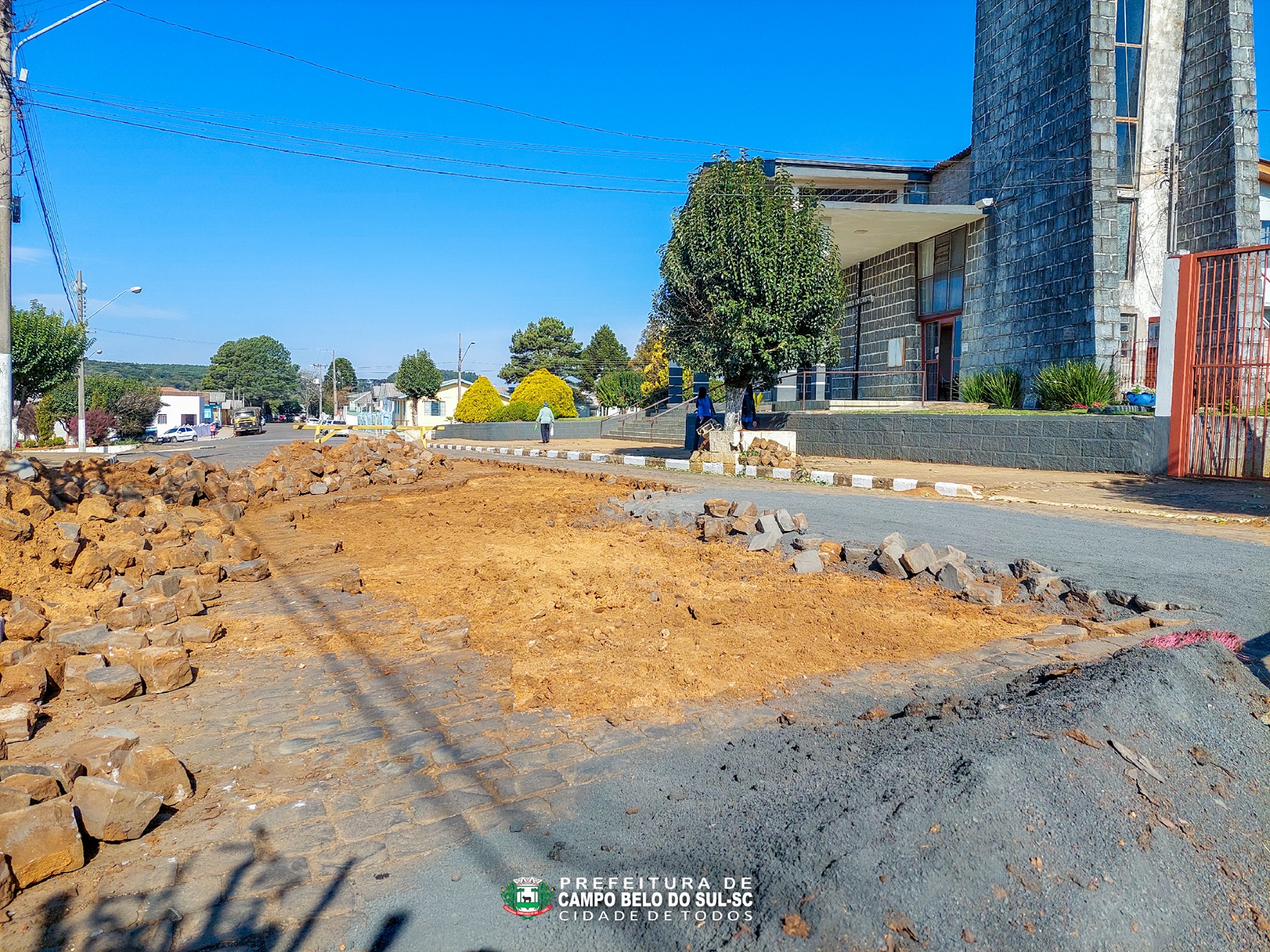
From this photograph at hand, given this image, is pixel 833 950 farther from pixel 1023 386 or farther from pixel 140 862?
pixel 1023 386

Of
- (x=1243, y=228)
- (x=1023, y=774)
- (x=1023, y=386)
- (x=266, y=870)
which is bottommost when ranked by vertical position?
(x=266, y=870)

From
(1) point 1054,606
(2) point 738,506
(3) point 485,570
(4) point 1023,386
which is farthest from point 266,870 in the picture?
(4) point 1023,386

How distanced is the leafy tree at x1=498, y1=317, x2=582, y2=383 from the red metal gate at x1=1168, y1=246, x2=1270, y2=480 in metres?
60.8

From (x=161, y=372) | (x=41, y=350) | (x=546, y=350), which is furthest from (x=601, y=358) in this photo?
(x=161, y=372)

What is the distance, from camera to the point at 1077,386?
719 inches

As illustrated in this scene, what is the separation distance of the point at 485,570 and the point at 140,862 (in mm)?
4502

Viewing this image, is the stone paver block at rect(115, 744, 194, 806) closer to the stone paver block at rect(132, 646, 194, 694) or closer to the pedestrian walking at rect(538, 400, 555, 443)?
the stone paver block at rect(132, 646, 194, 694)

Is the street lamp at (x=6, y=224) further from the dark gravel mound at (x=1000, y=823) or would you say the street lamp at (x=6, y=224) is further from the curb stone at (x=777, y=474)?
the dark gravel mound at (x=1000, y=823)

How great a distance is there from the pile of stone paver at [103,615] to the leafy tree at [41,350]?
2318 centimetres

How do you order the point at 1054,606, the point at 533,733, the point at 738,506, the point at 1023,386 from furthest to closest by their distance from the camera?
the point at 1023,386 → the point at 738,506 → the point at 1054,606 → the point at 533,733

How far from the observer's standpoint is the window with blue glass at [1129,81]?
2083cm

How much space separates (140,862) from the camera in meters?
2.73

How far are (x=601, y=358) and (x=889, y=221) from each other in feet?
184

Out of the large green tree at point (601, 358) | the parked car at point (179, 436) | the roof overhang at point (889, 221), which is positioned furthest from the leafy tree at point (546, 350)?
the roof overhang at point (889, 221)
